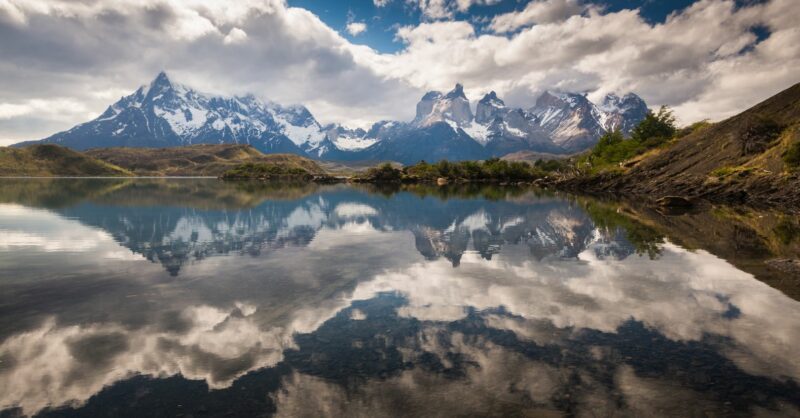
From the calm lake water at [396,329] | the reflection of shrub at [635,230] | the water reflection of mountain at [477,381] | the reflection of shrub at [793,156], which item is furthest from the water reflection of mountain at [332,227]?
the reflection of shrub at [793,156]

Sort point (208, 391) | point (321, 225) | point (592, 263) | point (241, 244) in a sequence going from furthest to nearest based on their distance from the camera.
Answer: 1. point (321, 225)
2. point (241, 244)
3. point (592, 263)
4. point (208, 391)

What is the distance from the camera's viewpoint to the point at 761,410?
38.4 ft

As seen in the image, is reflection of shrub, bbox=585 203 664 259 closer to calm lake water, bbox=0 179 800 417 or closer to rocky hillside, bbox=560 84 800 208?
calm lake water, bbox=0 179 800 417

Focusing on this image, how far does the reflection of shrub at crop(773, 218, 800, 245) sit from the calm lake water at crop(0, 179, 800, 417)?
2.77 metres

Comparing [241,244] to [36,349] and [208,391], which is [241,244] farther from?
[208,391]

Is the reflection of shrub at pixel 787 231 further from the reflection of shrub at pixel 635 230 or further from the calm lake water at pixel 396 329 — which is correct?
the reflection of shrub at pixel 635 230

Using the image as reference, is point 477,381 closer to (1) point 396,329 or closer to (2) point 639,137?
(1) point 396,329

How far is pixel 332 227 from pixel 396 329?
36.3 m

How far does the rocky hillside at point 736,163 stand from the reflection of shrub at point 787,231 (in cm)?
3188

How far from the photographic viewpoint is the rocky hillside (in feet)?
281

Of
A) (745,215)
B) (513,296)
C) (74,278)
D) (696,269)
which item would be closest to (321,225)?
(74,278)

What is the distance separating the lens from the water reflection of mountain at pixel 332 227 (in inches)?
1417

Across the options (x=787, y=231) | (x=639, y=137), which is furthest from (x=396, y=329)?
(x=639, y=137)

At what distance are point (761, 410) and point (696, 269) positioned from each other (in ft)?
65.8
